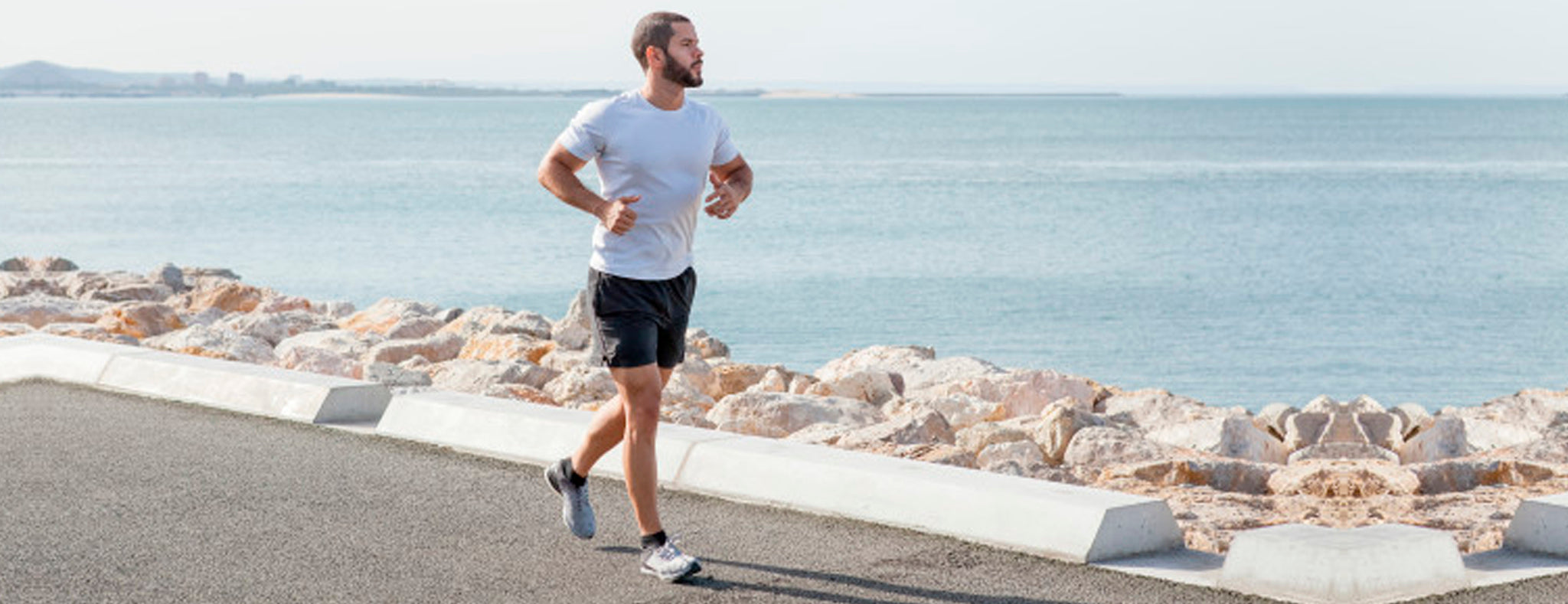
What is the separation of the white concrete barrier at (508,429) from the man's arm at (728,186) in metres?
1.74

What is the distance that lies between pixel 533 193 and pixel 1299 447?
68.5m

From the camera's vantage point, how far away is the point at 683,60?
23.0ft

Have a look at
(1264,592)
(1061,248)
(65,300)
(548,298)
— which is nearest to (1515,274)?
(1061,248)

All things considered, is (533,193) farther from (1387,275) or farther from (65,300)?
(65,300)

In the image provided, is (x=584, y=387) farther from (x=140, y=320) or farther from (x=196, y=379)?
(x=140, y=320)

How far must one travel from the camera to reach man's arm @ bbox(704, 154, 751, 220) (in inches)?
284

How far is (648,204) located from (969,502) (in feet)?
5.62

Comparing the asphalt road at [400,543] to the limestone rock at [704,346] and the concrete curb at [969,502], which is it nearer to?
the concrete curb at [969,502]

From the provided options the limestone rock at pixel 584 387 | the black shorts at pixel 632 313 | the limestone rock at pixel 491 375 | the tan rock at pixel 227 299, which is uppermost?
the black shorts at pixel 632 313

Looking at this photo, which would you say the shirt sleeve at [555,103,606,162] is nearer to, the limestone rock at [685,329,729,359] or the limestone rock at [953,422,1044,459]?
the limestone rock at [953,422,1044,459]

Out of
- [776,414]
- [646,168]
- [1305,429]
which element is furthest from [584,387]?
[646,168]

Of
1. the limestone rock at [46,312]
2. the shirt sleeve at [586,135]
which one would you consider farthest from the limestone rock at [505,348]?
the shirt sleeve at [586,135]

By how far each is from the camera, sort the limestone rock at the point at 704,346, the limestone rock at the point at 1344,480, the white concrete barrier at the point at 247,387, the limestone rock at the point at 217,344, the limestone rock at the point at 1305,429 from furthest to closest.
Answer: the limestone rock at the point at 704,346, the limestone rock at the point at 217,344, the limestone rock at the point at 1305,429, the white concrete barrier at the point at 247,387, the limestone rock at the point at 1344,480

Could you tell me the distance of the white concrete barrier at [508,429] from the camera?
905 centimetres
